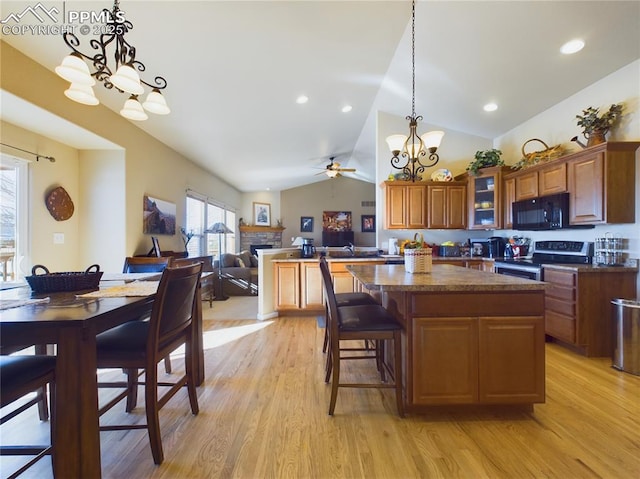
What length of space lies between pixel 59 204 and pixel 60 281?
2.38m

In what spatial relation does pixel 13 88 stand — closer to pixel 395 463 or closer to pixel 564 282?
pixel 395 463

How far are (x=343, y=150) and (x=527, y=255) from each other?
4518 millimetres

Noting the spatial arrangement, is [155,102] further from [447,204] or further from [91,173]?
[447,204]

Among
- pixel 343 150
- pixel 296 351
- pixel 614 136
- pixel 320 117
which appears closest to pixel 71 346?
pixel 296 351

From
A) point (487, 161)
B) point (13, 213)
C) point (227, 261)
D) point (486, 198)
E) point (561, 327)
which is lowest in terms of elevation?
point (561, 327)

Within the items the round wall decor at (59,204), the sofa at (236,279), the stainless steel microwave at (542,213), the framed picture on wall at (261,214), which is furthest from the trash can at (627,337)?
the framed picture on wall at (261,214)

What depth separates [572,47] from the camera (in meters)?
2.68

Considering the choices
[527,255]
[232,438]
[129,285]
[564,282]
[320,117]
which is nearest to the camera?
[232,438]

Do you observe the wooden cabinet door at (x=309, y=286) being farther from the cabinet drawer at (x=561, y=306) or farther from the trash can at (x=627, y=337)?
the trash can at (x=627, y=337)

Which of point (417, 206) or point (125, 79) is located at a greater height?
point (125, 79)

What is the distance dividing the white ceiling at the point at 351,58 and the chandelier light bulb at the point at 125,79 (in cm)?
96

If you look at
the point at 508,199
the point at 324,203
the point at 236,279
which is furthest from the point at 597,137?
the point at 324,203

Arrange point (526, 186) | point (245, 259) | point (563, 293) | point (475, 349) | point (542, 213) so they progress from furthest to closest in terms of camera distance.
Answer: point (245, 259), point (526, 186), point (542, 213), point (563, 293), point (475, 349)

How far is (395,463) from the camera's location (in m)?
1.46
